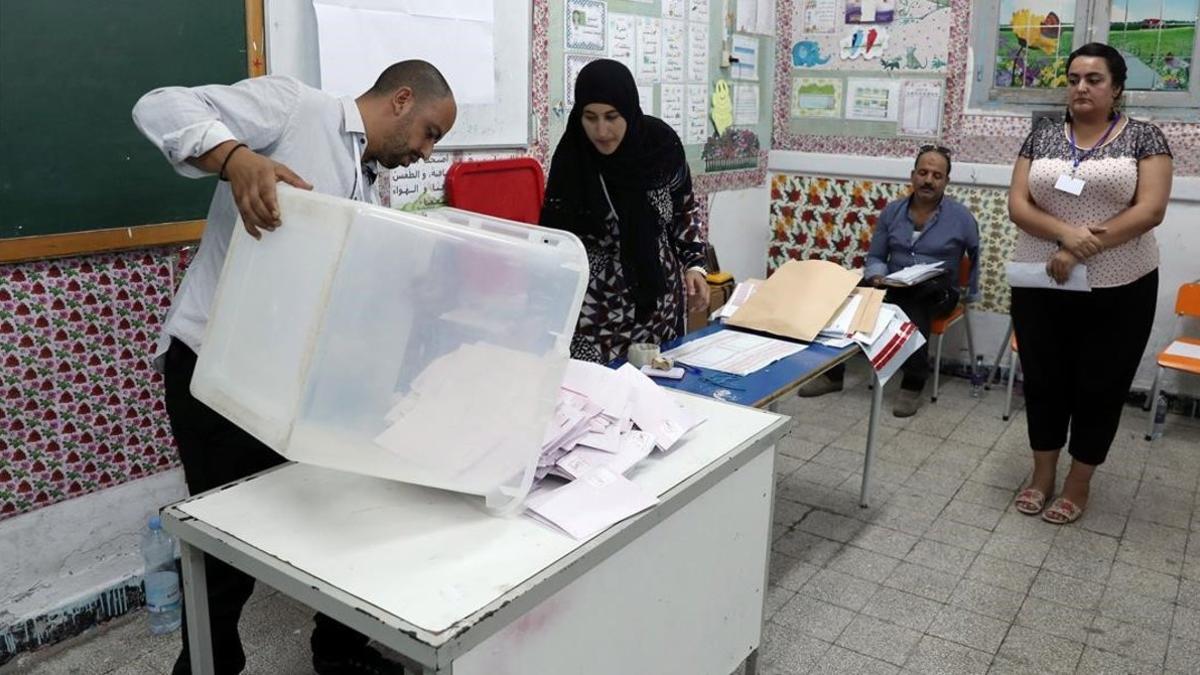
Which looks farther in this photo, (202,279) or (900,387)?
(900,387)

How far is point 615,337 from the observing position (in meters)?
2.71

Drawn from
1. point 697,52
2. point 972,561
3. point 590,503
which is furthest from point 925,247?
point 590,503

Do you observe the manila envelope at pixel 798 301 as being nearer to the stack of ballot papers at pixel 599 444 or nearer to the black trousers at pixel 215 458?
the stack of ballot papers at pixel 599 444

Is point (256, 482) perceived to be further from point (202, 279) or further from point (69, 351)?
point (69, 351)

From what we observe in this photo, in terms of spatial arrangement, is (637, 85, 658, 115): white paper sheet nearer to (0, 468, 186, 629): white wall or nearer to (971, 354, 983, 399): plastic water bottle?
(971, 354, 983, 399): plastic water bottle

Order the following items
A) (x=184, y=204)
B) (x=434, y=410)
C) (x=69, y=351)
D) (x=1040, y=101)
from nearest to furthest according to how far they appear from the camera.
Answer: (x=434, y=410)
(x=69, y=351)
(x=184, y=204)
(x=1040, y=101)

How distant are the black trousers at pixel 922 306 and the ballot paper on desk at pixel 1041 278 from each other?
1.10 meters

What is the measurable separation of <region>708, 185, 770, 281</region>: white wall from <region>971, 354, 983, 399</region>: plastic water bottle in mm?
1254

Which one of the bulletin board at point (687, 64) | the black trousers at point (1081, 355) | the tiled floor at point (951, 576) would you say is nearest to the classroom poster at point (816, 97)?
the bulletin board at point (687, 64)

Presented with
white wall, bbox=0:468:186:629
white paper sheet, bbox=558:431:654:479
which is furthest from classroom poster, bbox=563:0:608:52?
white paper sheet, bbox=558:431:654:479

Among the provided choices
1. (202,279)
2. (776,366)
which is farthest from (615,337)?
(202,279)

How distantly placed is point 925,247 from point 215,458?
3433 millimetres

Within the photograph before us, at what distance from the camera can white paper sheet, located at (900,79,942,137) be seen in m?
4.59

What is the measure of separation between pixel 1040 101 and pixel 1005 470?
72.9 inches
